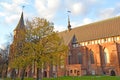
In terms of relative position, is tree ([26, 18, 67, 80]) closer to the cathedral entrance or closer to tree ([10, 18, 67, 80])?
tree ([10, 18, 67, 80])

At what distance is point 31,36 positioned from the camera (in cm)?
3591

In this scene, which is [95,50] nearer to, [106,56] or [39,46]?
[106,56]

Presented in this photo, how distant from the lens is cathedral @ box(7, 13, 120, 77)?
4950 centimetres

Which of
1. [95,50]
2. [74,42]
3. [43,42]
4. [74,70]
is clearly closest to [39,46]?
[43,42]

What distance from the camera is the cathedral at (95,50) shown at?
4950 cm

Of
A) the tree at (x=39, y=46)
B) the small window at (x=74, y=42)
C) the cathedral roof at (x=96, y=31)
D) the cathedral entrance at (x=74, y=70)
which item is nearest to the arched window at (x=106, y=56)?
the cathedral roof at (x=96, y=31)

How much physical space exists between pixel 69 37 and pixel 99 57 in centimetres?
1438

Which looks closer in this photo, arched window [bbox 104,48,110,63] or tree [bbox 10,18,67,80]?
tree [bbox 10,18,67,80]

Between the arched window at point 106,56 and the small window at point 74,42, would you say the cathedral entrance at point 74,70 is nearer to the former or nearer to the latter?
the arched window at point 106,56

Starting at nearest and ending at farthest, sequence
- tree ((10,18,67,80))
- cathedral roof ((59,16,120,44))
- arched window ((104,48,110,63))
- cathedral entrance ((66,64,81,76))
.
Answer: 1. tree ((10,18,67,80))
2. arched window ((104,48,110,63))
3. cathedral roof ((59,16,120,44))
4. cathedral entrance ((66,64,81,76))

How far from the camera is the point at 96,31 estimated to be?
184 feet

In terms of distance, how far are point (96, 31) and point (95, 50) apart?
20.9 ft

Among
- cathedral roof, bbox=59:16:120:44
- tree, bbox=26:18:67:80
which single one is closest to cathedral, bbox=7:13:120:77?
cathedral roof, bbox=59:16:120:44

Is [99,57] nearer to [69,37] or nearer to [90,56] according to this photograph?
[90,56]
